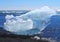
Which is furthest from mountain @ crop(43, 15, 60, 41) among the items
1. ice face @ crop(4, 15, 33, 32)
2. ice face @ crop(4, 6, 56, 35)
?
ice face @ crop(4, 15, 33, 32)

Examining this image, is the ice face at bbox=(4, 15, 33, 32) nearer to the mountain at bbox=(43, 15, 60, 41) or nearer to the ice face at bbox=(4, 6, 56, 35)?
the ice face at bbox=(4, 6, 56, 35)

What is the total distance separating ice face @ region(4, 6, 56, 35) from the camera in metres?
3.51

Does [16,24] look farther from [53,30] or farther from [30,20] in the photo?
[53,30]

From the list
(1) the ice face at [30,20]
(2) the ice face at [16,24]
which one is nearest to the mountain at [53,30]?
(1) the ice face at [30,20]

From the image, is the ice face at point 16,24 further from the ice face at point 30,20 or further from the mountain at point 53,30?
the mountain at point 53,30

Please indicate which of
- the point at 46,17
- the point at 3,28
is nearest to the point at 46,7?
the point at 46,17

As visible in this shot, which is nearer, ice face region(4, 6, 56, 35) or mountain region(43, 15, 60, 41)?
ice face region(4, 6, 56, 35)

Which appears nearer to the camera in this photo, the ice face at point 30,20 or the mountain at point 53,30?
the ice face at point 30,20

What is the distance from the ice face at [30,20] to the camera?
3508mm

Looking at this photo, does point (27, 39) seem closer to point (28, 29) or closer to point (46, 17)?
point (28, 29)

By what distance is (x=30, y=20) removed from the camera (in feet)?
11.9

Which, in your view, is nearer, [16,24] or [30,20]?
[30,20]

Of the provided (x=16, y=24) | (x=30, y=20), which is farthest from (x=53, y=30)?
(x=16, y=24)

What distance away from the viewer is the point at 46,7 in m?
3.51
